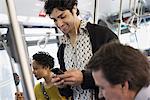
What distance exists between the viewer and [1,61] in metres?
2.15

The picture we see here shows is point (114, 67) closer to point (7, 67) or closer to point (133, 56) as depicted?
point (133, 56)

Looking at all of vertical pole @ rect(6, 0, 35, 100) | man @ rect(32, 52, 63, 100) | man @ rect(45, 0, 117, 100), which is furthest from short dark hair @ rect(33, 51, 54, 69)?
vertical pole @ rect(6, 0, 35, 100)

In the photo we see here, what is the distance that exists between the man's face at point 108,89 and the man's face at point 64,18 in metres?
0.39

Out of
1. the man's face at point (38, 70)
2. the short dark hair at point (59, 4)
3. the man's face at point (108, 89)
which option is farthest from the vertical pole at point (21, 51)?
the man's face at point (38, 70)

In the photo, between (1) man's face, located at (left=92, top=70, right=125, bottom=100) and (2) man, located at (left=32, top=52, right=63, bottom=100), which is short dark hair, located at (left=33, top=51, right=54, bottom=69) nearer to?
(2) man, located at (left=32, top=52, right=63, bottom=100)

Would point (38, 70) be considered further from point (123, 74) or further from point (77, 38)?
point (123, 74)

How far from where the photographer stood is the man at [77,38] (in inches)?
49.7

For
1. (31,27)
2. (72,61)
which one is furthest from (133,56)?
(31,27)

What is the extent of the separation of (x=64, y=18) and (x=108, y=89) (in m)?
0.47

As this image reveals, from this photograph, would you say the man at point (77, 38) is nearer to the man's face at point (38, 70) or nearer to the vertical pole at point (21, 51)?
the vertical pole at point (21, 51)

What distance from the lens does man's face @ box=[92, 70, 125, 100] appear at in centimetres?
91

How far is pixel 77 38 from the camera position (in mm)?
1329

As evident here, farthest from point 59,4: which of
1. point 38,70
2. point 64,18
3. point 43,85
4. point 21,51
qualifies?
point 43,85

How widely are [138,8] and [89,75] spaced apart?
2967 millimetres
